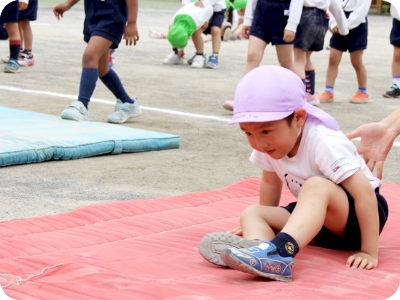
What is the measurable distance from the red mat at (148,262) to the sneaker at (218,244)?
0.15ft

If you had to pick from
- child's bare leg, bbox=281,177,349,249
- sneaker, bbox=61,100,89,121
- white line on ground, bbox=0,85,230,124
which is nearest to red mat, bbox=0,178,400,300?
child's bare leg, bbox=281,177,349,249

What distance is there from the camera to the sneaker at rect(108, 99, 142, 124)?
676 cm

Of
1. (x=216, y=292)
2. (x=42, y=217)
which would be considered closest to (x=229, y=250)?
(x=216, y=292)

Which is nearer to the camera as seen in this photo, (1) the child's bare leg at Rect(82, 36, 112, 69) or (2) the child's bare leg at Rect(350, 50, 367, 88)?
(1) the child's bare leg at Rect(82, 36, 112, 69)

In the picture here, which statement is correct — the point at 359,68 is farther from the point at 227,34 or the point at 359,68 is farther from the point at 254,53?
the point at 227,34

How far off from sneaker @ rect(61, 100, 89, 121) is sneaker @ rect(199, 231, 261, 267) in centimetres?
339

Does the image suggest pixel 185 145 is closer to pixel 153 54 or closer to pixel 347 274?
pixel 347 274

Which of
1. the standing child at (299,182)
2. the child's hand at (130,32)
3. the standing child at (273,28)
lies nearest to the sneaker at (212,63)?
the standing child at (273,28)

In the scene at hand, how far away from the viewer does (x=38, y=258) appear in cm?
314

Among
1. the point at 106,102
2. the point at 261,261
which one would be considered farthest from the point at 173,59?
the point at 261,261

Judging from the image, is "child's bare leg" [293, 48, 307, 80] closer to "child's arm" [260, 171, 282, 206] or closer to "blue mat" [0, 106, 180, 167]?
"blue mat" [0, 106, 180, 167]

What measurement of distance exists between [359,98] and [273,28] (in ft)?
4.84

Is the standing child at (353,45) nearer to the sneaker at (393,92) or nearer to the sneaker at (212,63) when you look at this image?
the sneaker at (393,92)

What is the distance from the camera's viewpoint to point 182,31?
36.4 feet
